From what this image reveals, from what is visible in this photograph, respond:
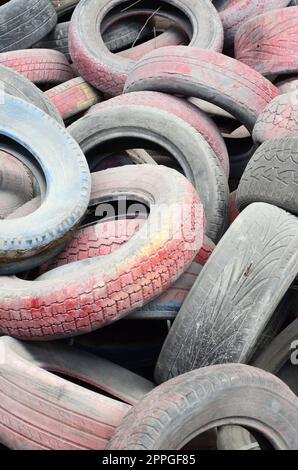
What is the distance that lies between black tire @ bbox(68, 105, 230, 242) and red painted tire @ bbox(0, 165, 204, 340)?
0.39 meters

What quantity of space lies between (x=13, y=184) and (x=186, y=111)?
772mm

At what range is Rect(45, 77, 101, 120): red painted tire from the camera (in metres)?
3.35

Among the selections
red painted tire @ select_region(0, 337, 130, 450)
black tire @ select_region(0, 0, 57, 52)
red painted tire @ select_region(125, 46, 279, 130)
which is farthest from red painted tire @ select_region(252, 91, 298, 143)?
black tire @ select_region(0, 0, 57, 52)

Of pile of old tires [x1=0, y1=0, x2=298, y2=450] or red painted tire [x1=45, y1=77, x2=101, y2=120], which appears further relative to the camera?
red painted tire [x1=45, y1=77, x2=101, y2=120]

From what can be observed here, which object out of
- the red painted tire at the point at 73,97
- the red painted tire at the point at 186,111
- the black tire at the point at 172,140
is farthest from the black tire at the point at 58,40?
the black tire at the point at 172,140

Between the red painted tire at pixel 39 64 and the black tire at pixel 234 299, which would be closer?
the black tire at pixel 234 299

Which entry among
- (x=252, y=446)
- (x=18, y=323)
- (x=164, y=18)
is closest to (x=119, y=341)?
(x=18, y=323)

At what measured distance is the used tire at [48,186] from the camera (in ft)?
7.05

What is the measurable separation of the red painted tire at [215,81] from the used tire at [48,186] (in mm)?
632

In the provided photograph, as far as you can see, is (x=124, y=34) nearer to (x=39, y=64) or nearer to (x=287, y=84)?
(x=39, y=64)

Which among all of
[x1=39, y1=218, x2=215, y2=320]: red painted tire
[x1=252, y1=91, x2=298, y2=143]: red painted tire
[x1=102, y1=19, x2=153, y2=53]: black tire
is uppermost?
[x1=252, y1=91, x2=298, y2=143]: red painted tire

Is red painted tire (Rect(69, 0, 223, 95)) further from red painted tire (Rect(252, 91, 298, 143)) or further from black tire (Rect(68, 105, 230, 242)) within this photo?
red painted tire (Rect(252, 91, 298, 143))

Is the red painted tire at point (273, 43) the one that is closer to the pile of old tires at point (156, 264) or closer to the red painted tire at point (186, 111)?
the pile of old tires at point (156, 264)

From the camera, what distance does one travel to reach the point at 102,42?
11.5 feet
